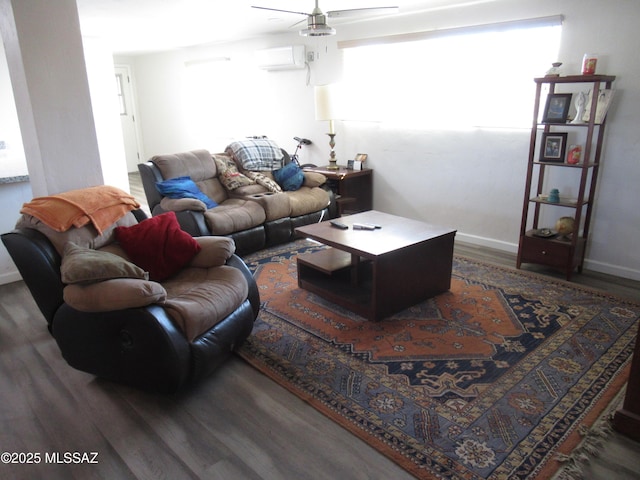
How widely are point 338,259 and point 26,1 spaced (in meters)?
2.44

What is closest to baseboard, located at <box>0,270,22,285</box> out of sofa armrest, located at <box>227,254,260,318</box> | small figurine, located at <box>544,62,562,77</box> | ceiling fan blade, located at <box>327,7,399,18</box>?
sofa armrest, located at <box>227,254,260,318</box>

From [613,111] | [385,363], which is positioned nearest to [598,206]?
[613,111]

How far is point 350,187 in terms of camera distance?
5.09 m

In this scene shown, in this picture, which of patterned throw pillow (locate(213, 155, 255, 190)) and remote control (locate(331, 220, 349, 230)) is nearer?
remote control (locate(331, 220, 349, 230))

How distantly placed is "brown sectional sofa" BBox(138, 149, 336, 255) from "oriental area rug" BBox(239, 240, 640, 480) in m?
0.80

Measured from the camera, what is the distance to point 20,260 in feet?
7.85

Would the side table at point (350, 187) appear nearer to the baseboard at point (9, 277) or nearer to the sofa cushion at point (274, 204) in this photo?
the sofa cushion at point (274, 204)

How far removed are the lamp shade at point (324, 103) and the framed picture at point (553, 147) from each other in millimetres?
2236

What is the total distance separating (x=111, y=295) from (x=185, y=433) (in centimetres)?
69

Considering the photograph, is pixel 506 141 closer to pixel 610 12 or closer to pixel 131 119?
pixel 610 12

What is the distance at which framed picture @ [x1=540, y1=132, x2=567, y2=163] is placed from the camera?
11.4 feet

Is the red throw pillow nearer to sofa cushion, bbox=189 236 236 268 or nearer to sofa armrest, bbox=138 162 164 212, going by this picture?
sofa cushion, bbox=189 236 236 268

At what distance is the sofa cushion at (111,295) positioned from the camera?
2.08m

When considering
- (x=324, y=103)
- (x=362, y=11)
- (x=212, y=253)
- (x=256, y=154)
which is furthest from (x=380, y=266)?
(x=324, y=103)
